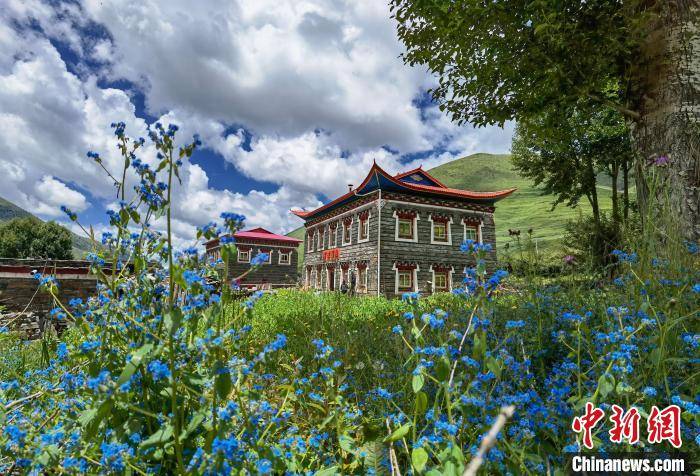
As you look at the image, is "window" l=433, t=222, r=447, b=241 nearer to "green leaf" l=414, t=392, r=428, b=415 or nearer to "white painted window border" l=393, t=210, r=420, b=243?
"white painted window border" l=393, t=210, r=420, b=243

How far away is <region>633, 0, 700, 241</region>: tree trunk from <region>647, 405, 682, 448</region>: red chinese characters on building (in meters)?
5.00

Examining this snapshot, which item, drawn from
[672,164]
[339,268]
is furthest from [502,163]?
[672,164]

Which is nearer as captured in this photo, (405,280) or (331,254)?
(405,280)

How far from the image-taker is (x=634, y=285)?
3.22m

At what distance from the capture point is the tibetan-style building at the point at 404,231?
61.7ft

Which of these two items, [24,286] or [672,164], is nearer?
[672,164]

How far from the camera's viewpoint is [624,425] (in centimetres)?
174

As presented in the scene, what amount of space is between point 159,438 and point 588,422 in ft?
6.36

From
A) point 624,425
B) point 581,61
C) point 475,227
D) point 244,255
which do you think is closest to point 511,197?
point 244,255

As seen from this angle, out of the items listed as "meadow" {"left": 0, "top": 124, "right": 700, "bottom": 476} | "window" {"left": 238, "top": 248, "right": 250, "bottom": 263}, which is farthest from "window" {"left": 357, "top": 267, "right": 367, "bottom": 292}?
"window" {"left": 238, "top": 248, "right": 250, "bottom": 263}

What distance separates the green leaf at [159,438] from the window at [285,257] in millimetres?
35323

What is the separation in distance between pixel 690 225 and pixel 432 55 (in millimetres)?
7049

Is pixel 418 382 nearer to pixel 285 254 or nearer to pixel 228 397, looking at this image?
pixel 228 397

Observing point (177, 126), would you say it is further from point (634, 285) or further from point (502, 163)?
point (502, 163)
